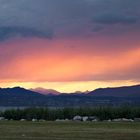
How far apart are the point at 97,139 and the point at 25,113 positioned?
3325 centimetres

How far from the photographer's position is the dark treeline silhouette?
225 feet

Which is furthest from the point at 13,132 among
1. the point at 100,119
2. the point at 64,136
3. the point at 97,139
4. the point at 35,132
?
the point at 100,119

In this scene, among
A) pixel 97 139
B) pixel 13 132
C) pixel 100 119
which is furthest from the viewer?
pixel 100 119

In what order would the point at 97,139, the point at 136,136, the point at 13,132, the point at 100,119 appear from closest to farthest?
the point at 97,139
the point at 136,136
the point at 13,132
the point at 100,119

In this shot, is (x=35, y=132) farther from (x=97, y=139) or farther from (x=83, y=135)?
(x=97, y=139)

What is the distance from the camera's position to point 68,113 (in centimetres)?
7006

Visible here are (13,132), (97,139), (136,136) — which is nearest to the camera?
(97,139)

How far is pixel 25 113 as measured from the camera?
69.9m

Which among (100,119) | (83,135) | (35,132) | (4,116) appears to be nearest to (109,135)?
(83,135)

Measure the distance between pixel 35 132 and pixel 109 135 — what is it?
238 inches

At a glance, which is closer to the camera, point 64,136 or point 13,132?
point 64,136

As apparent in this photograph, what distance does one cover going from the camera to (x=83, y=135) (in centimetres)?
4062

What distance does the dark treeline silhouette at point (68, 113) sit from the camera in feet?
225

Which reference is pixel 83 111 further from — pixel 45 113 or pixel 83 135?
pixel 83 135
